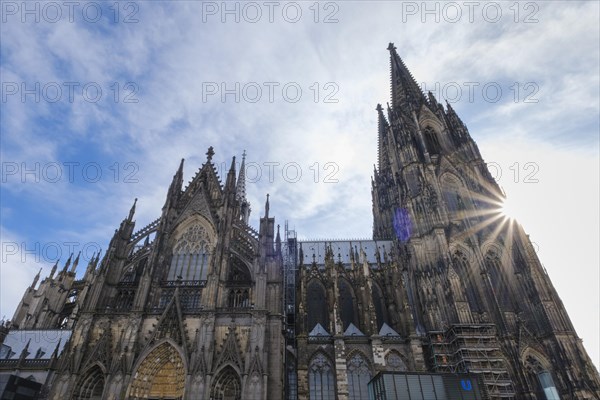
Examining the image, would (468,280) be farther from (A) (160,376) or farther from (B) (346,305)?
(A) (160,376)

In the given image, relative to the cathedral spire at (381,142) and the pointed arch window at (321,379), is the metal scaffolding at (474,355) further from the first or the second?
the cathedral spire at (381,142)

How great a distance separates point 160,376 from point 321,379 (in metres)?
11.2

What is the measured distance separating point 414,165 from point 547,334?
1839 centimetres

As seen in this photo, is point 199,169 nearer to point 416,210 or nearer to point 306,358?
point 306,358

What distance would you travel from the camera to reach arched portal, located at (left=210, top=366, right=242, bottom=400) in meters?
19.9

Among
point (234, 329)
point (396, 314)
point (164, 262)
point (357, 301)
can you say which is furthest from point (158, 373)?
point (396, 314)

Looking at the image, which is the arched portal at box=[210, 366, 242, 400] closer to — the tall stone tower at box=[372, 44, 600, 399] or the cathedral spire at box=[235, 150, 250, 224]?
the tall stone tower at box=[372, 44, 600, 399]

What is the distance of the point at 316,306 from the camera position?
100ft

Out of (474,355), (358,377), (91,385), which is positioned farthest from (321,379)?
(91,385)

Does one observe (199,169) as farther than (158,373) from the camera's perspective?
Yes

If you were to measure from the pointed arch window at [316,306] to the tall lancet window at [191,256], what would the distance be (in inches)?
393

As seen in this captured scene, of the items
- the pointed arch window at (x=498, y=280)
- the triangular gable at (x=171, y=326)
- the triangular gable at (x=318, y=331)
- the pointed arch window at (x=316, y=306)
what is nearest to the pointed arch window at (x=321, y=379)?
the triangular gable at (x=318, y=331)

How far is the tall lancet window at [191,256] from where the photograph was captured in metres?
25.9

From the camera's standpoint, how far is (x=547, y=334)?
25.3 meters
